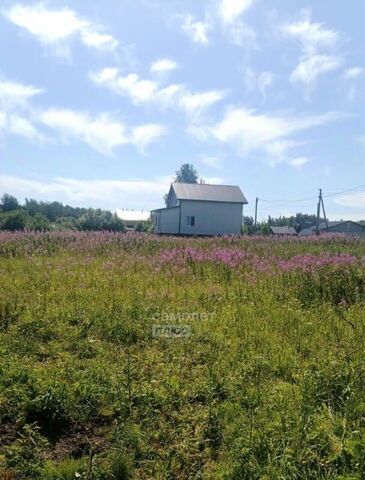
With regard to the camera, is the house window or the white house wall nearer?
the house window

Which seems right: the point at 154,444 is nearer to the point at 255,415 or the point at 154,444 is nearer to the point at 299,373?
the point at 255,415

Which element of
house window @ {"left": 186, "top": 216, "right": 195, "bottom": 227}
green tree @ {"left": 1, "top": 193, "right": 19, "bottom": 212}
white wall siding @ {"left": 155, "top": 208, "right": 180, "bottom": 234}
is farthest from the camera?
A: green tree @ {"left": 1, "top": 193, "right": 19, "bottom": 212}

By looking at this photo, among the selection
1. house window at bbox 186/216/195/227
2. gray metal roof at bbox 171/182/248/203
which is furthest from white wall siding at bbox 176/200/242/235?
gray metal roof at bbox 171/182/248/203

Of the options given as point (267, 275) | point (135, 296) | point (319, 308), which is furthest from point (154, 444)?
point (267, 275)

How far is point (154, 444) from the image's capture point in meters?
3.07

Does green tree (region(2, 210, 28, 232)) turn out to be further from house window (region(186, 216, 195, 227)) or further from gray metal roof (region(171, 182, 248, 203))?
house window (region(186, 216, 195, 227))

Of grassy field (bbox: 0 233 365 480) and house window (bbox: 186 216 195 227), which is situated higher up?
house window (bbox: 186 216 195 227)

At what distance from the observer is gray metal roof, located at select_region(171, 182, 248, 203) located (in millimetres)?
40250

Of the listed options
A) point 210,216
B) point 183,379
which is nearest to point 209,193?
point 210,216

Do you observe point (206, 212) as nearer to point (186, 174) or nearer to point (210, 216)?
point (210, 216)

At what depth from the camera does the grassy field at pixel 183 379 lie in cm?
282

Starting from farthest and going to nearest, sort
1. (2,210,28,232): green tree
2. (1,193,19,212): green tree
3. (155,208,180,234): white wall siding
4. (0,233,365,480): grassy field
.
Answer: (1,193,19,212): green tree < (155,208,180,234): white wall siding < (2,210,28,232): green tree < (0,233,365,480): grassy field

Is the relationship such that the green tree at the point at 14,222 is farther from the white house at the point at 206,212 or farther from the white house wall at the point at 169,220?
the white house wall at the point at 169,220

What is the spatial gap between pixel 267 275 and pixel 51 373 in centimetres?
594
